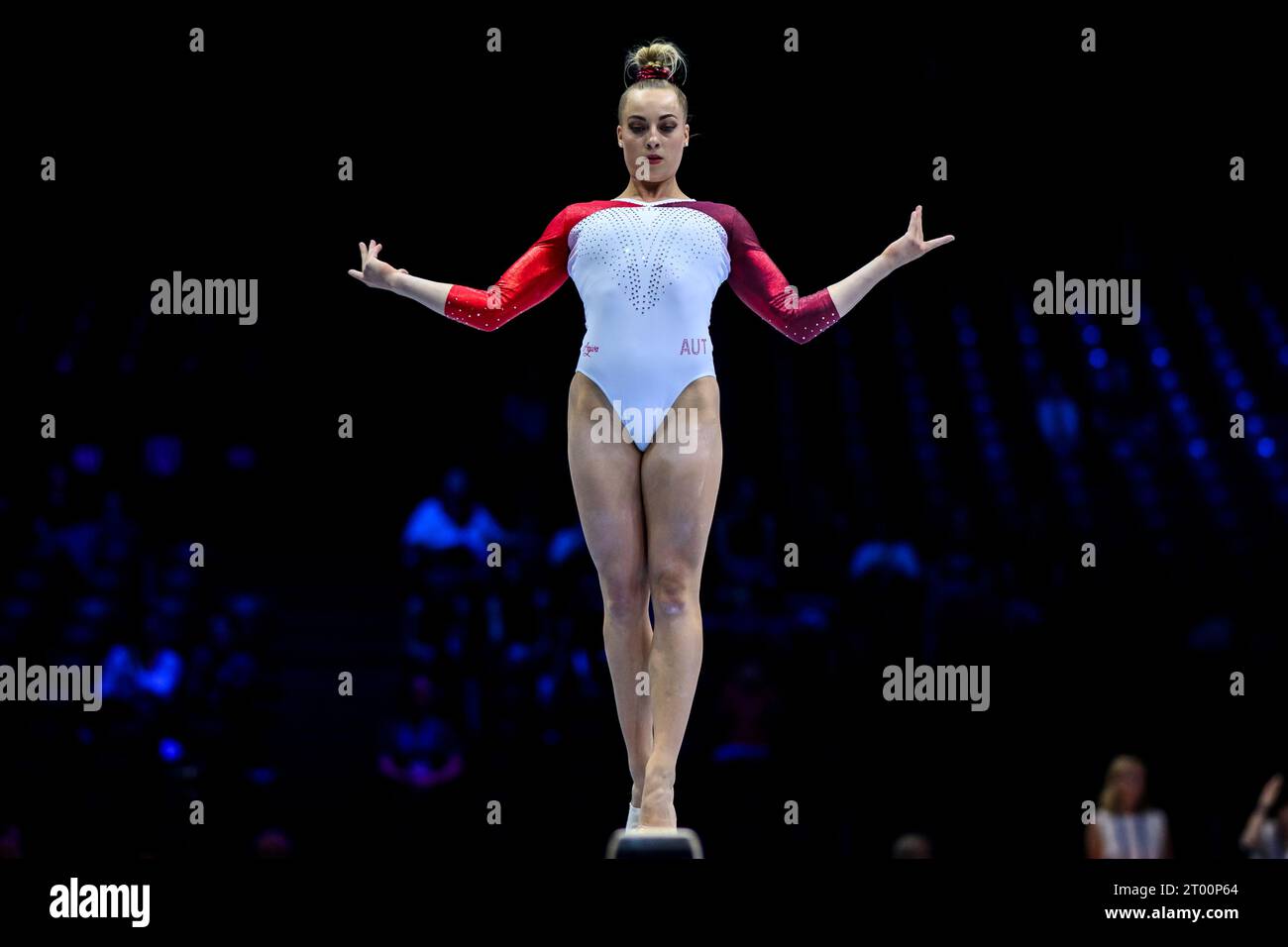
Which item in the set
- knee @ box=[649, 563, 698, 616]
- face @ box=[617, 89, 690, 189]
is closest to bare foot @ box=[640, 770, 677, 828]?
knee @ box=[649, 563, 698, 616]

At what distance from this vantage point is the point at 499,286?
4.28 meters

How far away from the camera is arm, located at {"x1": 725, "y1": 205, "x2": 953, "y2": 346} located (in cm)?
416

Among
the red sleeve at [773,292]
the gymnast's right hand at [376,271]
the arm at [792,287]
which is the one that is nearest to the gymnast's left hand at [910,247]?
the arm at [792,287]

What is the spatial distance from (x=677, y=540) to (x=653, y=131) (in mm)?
1122

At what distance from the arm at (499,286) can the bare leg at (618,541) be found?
1.05 feet

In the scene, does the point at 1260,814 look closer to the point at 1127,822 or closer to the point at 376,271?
the point at 1127,822

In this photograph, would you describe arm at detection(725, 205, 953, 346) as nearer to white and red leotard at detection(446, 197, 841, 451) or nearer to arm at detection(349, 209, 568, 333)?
white and red leotard at detection(446, 197, 841, 451)

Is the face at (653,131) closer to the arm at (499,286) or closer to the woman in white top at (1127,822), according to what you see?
the arm at (499,286)

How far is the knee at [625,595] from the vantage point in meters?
4.13

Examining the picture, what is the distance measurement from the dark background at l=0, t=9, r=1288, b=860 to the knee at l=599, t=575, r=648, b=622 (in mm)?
2230

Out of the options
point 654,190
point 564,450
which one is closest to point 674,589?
point 654,190

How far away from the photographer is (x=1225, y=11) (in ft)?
24.5

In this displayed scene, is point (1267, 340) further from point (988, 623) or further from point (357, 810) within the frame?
point (357, 810)

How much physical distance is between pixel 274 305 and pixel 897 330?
3289mm
